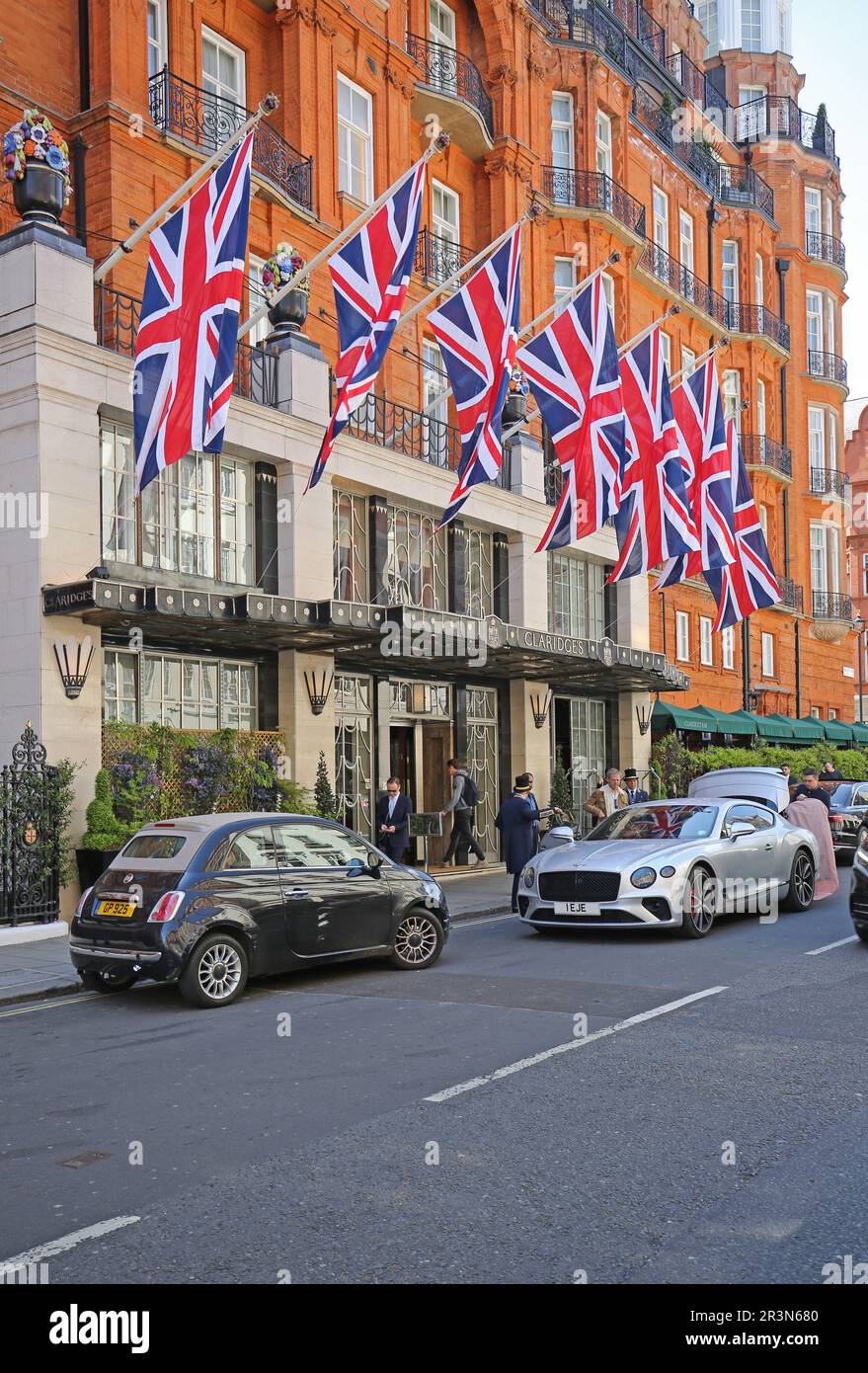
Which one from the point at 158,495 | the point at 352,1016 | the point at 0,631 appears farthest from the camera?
the point at 158,495

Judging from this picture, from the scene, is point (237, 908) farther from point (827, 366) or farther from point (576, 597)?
point (827, 366)

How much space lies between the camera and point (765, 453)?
40062 mm

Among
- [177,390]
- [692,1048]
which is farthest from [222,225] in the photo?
[692,1048]

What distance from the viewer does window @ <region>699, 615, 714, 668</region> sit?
1407 inches

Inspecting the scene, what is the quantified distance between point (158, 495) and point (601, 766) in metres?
14.3

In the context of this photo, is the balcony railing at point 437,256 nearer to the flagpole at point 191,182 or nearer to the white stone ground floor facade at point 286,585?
the white stone ground floor facade at point 286,585

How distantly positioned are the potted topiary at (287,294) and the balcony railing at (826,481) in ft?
92.0

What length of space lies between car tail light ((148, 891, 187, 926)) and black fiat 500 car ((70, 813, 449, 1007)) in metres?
0.01

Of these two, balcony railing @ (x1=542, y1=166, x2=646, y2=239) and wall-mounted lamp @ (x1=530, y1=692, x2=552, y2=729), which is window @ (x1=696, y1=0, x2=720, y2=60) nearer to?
balcony railing @ (x1=542, y1=166, x2=646, y2=239)

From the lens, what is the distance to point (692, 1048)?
24.7 ft

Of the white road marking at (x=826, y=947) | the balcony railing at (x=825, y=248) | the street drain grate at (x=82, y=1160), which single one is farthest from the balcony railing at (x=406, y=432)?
the balcony railing at (x=825, y=248)

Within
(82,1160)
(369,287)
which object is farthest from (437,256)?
(82,1160)

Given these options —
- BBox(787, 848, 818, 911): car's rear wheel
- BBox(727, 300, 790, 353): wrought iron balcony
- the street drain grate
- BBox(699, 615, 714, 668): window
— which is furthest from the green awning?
the street drain grate
